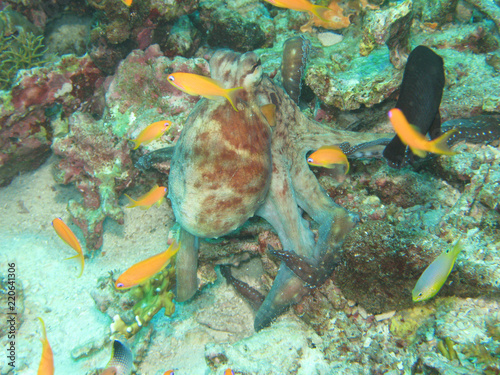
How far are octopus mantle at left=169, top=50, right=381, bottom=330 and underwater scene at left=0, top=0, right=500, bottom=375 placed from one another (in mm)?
22

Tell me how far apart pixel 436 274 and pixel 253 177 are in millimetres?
1823

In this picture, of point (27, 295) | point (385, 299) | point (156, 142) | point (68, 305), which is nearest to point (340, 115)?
point (385, 299)

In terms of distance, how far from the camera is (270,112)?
10.8ft

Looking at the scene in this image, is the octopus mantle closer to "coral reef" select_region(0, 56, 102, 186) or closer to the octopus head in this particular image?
the octopus head

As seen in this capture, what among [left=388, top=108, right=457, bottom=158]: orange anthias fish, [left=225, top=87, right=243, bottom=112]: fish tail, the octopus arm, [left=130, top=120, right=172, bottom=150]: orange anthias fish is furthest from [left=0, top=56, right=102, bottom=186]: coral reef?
[left=388, top=108, right=457, bottom=158]: orange anthias fish

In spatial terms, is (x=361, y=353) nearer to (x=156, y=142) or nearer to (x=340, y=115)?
(x=340, y=115)

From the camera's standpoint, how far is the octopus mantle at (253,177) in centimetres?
287

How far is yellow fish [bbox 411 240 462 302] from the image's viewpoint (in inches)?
A: 87.0

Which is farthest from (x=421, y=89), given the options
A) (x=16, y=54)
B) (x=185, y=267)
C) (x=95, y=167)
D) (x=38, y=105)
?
(x=16, y=54)

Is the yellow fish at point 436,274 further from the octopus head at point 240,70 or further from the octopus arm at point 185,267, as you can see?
the octopus arm at point 185,267

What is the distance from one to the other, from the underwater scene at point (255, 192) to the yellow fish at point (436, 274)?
0.02m

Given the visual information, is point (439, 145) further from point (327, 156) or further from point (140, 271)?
point (140, 271)

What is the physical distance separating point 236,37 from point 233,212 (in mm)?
4703

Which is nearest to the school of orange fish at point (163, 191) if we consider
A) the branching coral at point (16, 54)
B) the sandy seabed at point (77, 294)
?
the sandy seabed at point (77, 294)
